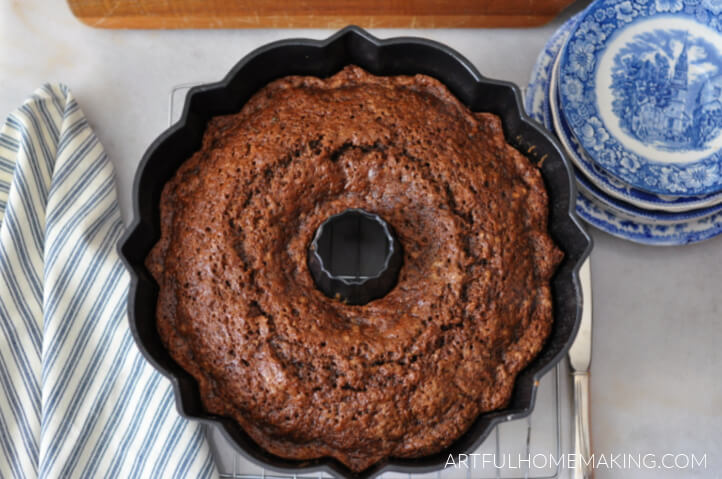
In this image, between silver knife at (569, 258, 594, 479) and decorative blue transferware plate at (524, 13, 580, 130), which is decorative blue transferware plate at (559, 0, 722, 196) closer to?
decorative blue transferware plate at (524, 13, 580, 130)

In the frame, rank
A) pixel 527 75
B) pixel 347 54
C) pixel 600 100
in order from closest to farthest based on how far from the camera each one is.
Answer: pixel 347 54, pixel 600 100, pixel 527 75

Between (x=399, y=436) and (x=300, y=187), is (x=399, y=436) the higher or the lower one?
the lower one

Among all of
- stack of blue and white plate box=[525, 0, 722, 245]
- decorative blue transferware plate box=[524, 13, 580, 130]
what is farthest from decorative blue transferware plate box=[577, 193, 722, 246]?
decorative blue transferware plate box=[524, 13, 580, 130]

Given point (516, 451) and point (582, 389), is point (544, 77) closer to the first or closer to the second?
point (582, 389)

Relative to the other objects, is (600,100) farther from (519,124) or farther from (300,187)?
(300,187)

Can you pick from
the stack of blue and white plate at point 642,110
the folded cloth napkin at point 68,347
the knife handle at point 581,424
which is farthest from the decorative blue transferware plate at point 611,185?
the folded cloth napkin at point 68,347

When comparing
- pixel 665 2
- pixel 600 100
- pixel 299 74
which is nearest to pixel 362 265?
pixel 299 74
